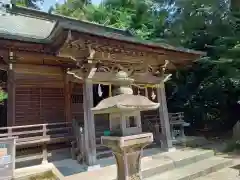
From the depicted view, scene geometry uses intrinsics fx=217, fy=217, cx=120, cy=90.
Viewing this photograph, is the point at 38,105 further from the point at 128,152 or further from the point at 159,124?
the point at 159,124

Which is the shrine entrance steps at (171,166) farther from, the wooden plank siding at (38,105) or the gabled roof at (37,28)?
the gabled roof at (37,28)

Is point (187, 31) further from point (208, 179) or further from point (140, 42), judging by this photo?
point (208, 179)

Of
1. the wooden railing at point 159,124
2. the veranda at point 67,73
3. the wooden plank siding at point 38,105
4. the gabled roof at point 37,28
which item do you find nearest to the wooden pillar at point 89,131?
the veranda at point 67,73

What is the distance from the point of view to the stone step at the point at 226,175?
5.75 meters

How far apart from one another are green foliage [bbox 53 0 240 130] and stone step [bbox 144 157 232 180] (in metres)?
4.69

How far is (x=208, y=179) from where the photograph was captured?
571 centimetres

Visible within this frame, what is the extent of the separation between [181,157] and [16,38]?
581 centimetres

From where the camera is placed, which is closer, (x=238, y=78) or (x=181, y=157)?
(x=181, y=157)

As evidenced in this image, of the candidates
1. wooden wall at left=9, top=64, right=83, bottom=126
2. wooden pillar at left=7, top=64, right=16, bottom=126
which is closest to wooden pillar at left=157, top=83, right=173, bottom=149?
wooden wall at left=9, top=64, right=83, bottom=126

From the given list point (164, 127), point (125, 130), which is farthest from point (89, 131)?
point (164, 127)

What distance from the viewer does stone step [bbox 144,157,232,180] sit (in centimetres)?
558

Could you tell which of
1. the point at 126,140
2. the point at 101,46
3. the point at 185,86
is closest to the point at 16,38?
the point at 101,46

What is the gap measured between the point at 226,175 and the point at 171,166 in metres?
1.48

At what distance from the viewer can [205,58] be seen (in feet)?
37.6
